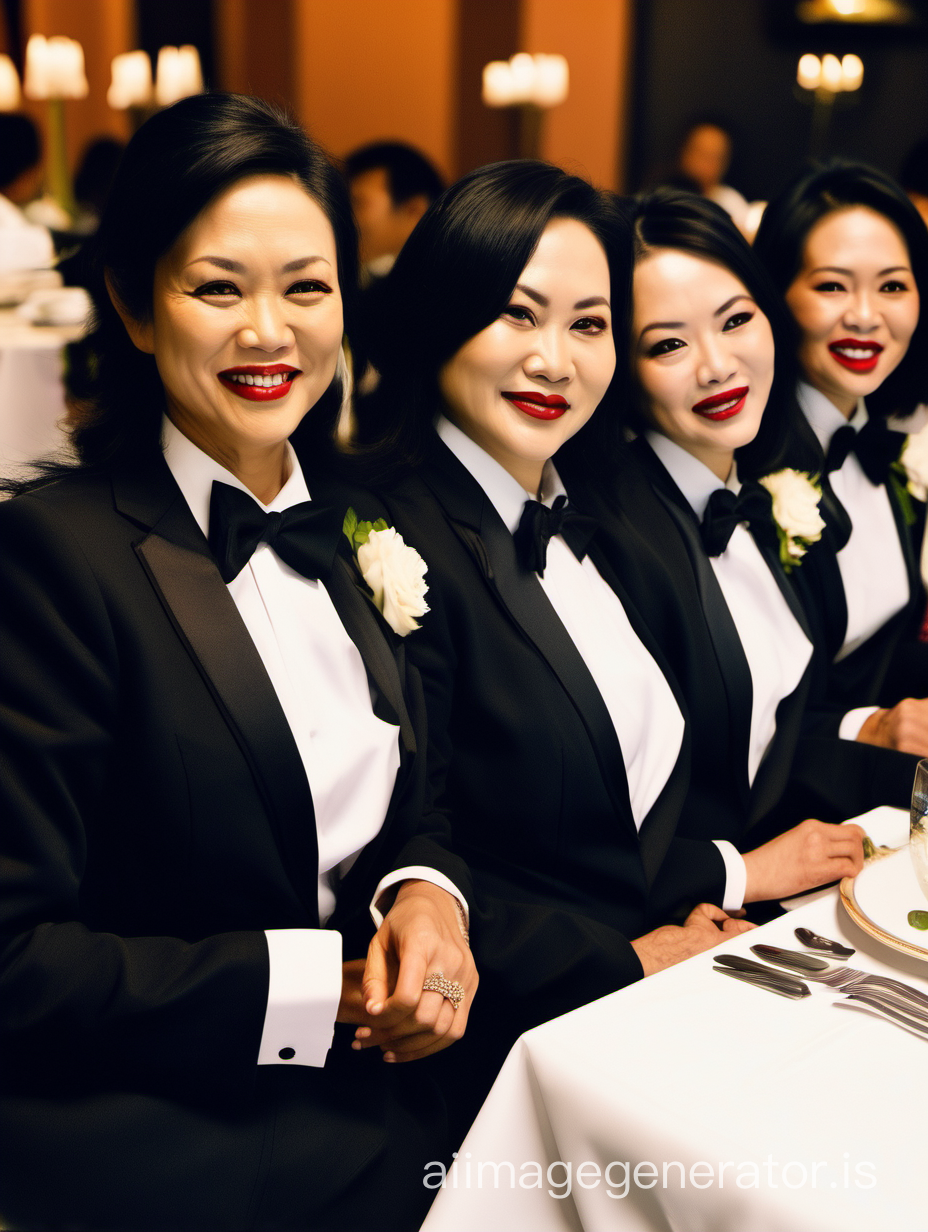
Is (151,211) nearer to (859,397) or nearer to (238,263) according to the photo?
(238,263)

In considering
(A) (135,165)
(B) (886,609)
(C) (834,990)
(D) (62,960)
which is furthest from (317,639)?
(B) (886,609)

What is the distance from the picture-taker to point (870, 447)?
2342 millimetres

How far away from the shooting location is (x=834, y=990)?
117 centimetres

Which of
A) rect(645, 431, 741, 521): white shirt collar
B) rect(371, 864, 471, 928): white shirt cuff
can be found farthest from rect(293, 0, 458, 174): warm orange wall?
rect(371, 864, 471, 928): white shirt cuff

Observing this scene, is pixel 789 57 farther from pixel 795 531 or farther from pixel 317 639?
pixel 317 639

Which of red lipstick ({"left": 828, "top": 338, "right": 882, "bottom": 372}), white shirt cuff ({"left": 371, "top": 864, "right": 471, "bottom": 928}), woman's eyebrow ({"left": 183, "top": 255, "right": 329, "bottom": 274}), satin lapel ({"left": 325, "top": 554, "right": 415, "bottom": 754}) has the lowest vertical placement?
white shirt cuff ({"left": 371, "top": 864, "right": 471, "bottom": 928})

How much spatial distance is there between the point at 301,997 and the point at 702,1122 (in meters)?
0.44

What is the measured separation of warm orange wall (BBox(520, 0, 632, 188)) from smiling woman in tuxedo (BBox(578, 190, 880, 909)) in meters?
6.40

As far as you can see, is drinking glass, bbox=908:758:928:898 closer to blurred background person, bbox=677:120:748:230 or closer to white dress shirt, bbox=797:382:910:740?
white dress shirt, bbox=797:382:910:740

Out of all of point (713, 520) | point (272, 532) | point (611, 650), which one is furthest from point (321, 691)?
point (713, 520)

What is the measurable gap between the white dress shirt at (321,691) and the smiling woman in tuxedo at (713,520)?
593 millimetres

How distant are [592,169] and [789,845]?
25.0 feet

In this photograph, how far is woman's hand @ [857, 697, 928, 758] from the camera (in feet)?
6.31

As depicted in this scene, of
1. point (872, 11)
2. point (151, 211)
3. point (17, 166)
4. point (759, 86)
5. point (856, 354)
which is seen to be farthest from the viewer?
point (759, 86)
